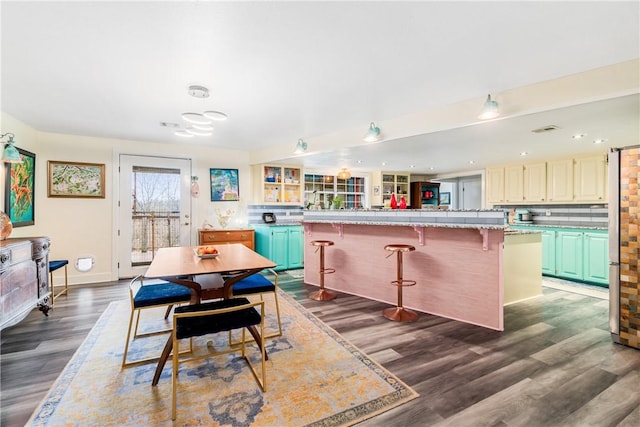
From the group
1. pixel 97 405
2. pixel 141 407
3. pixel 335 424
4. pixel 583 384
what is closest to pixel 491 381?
pixel 583 384

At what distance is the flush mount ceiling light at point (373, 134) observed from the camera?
3.78m

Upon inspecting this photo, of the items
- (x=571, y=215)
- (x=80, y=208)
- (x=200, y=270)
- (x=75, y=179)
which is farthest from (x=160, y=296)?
(x=571, y=215)

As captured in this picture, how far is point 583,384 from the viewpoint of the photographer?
80.9 inches

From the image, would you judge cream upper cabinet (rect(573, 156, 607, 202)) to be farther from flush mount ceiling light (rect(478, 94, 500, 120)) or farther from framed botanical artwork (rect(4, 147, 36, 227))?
framed botanical artwork (rect(4, 147, 36, 227))

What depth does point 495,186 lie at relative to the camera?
6.41 metres

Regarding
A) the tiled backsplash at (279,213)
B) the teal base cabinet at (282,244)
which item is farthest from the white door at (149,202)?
the teal base cabinet at (282,244)

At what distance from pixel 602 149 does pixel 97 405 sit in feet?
22.0

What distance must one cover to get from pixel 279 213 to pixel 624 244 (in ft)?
17.0

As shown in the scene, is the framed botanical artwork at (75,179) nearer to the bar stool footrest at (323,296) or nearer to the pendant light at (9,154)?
the pendant light at (9,154)

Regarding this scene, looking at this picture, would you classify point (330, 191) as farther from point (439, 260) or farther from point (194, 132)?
point (439, 260)

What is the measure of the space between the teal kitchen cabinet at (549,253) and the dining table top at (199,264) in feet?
16.4

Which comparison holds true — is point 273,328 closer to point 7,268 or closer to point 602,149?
point 7,268

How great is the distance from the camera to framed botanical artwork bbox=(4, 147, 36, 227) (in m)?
3.58

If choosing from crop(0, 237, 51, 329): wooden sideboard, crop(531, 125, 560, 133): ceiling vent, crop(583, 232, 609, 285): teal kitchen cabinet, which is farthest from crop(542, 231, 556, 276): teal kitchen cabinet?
crop(0, 237, 51, 329): wooden sideboard
